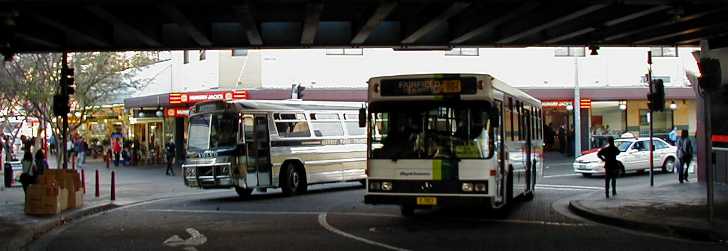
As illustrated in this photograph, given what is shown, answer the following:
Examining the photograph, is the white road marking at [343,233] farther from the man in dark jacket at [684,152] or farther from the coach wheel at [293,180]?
the man in dark jacket at [684,152]

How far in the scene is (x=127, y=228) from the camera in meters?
15.2

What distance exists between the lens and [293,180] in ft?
73.8

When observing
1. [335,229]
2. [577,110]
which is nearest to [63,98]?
[335,229]

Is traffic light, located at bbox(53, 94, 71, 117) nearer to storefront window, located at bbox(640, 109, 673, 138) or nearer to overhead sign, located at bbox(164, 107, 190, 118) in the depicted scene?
overhead sign, located at bbox(164, 107, 190, 118)

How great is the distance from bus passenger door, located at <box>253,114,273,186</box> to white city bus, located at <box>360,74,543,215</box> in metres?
7.36

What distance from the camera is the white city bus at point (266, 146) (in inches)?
819

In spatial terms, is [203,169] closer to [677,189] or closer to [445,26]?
[445,26]

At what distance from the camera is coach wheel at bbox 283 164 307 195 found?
72.8 feet

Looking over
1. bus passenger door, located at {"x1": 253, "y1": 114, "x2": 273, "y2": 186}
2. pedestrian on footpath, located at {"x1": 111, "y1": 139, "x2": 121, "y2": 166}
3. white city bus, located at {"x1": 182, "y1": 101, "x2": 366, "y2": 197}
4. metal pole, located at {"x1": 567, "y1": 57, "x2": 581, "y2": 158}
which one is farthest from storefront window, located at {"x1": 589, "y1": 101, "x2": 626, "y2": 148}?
pedestrian on footpath, located at {"x1": 111, "y1": 139, "x2": 121, "y2": 166}

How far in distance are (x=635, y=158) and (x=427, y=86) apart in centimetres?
1694

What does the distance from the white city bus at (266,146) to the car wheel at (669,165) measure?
12.3m

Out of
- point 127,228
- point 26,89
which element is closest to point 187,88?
point 26,89

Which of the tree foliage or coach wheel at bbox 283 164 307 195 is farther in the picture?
the tree foliage

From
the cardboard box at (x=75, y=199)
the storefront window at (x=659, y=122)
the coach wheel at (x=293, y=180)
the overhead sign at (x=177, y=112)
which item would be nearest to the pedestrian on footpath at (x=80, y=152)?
the overhead sign at (x=177, y=112)
